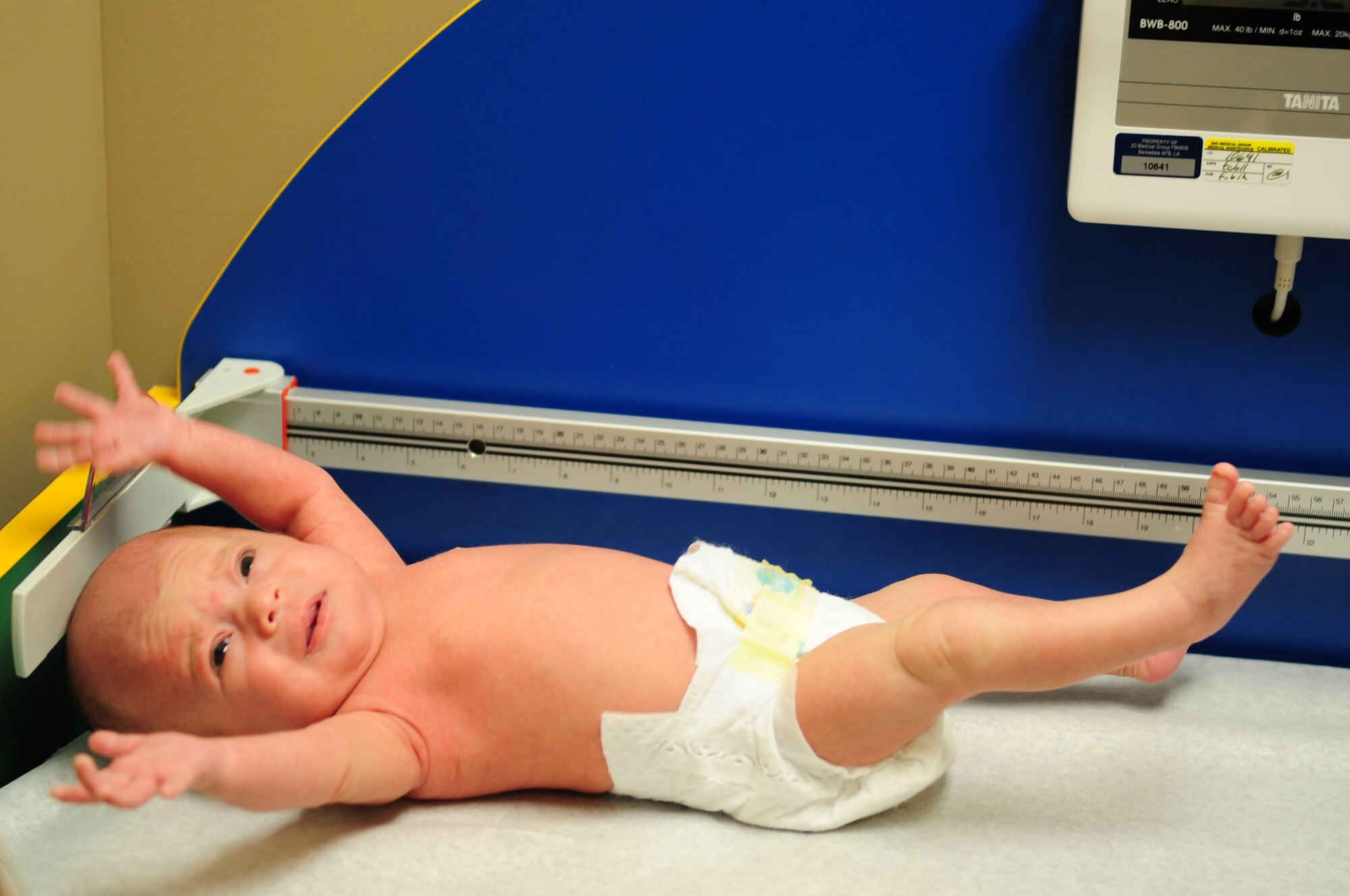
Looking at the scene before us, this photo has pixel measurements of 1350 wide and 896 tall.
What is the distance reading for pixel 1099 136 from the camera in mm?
1414

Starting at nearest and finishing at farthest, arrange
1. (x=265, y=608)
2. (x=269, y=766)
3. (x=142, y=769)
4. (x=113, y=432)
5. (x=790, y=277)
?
(x=142, y=769) → (x=269, y=766) → (x=265, y=608) → (x=113, y=432) → (x=790, y=277)

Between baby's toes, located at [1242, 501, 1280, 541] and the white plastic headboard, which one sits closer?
baby's toes, located at [1242, 501, 1280, 541]

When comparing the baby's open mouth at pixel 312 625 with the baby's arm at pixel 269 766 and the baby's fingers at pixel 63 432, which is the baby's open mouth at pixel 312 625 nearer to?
the baby's arm at pixel 269 766

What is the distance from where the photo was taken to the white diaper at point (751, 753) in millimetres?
1294

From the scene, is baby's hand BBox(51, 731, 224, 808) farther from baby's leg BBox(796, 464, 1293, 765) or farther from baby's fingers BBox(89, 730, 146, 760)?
baby's leg BBox(796, 464, 1293, 765)

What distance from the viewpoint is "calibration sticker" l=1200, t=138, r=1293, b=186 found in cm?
139

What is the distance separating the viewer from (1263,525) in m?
1.18

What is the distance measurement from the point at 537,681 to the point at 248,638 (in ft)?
1.06

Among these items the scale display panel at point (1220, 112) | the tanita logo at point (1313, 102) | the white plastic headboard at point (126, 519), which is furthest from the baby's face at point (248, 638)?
the tanita logo at point (1313, 102)

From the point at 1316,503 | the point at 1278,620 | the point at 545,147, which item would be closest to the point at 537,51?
the point at 545,147

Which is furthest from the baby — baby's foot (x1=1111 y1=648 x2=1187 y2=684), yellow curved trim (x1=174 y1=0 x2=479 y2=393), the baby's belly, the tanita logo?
the tanita logo

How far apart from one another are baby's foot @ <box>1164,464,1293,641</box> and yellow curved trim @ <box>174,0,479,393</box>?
1132 millimetres

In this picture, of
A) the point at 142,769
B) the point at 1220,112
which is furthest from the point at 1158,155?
the point at 142,769

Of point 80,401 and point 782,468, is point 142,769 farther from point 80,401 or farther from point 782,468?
point 782,468
